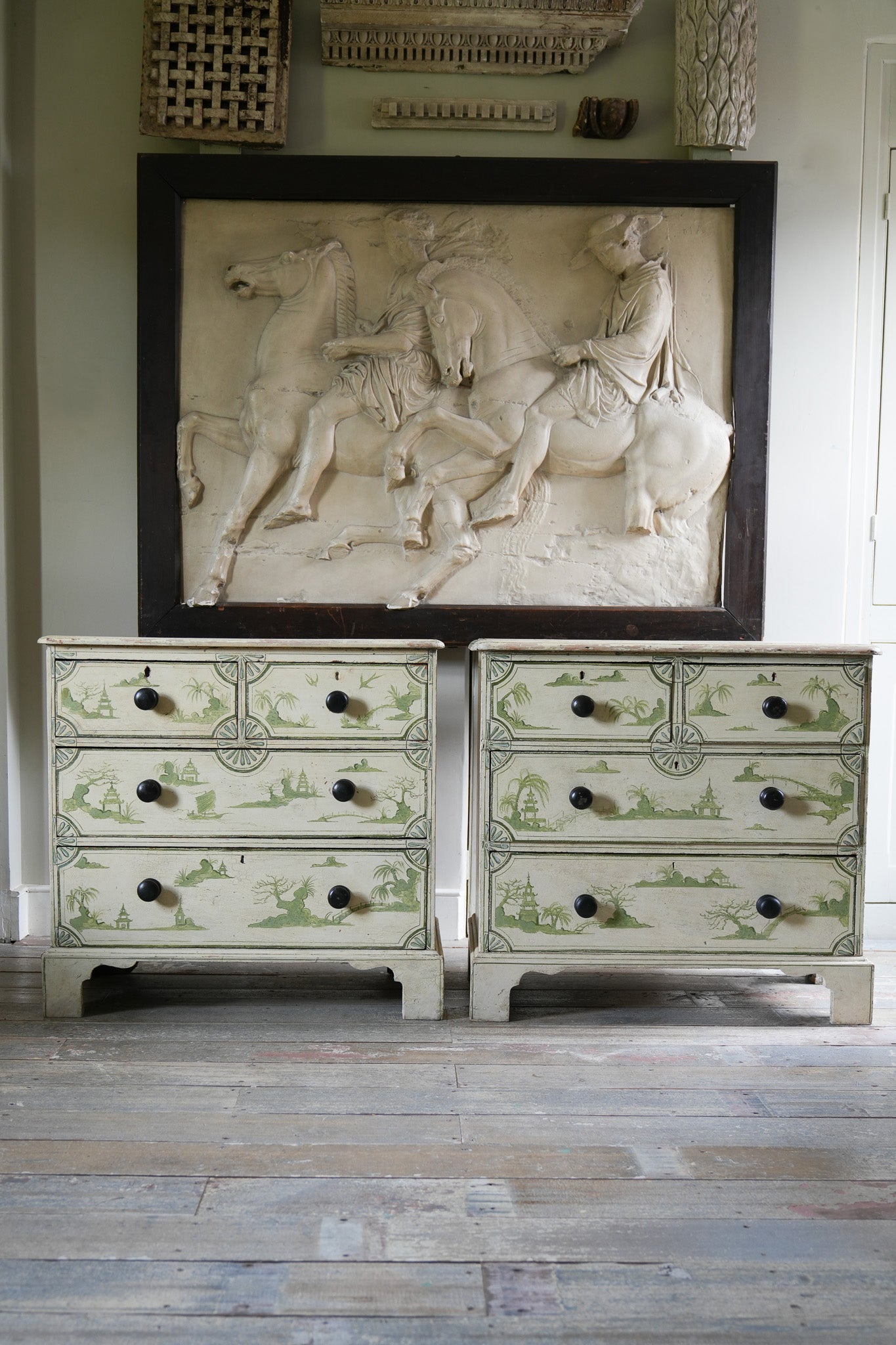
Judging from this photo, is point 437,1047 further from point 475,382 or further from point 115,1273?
point 475,382

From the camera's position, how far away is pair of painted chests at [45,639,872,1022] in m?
2.52

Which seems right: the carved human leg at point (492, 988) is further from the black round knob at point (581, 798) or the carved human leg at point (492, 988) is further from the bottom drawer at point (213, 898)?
the black round knob at point (581, 798)

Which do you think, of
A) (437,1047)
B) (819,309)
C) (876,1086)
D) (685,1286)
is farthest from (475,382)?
(685,1286)

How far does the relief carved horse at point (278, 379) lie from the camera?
2.91 m

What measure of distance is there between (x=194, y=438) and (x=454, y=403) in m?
0.77

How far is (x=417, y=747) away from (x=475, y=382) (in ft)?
3.69

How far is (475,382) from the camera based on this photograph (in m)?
2.94

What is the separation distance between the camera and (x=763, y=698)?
2531 millimetres

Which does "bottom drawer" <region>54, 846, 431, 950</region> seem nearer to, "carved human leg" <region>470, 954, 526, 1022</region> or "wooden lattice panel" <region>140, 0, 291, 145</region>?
"carved human leg" <region>470, 954, 526, 1022</region>

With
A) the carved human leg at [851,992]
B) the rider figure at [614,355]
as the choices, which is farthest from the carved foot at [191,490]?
the carved human leg at [851,992]

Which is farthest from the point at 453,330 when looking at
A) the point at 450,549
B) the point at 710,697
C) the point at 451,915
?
the point at 451,915

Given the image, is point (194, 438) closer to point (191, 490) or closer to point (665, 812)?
point (191, 490)

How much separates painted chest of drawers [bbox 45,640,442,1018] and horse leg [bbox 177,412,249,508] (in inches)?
28.1

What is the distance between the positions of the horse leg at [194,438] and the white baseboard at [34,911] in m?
1.29
